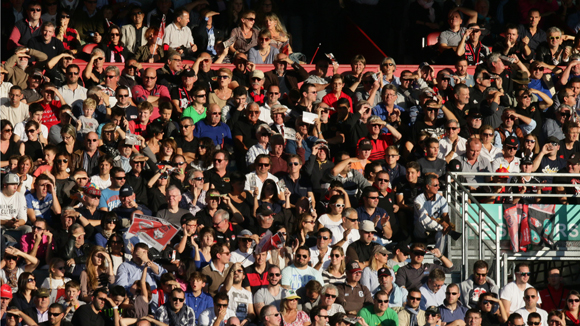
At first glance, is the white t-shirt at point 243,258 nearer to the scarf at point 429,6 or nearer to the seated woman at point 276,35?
the seated woman at point 276,35

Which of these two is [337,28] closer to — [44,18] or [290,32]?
[290,32]

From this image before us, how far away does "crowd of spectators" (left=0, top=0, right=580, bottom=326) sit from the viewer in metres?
13.5

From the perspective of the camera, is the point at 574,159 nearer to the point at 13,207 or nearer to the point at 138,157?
the point at 138,157

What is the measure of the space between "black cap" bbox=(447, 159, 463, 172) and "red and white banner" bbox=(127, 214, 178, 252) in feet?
13.5

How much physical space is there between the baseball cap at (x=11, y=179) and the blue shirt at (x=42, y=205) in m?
0.26

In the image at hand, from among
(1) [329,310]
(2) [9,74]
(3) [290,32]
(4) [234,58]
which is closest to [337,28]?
(3) [290,32]

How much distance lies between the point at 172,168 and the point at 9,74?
3124 mm

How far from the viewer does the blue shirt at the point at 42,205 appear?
47.1 ft

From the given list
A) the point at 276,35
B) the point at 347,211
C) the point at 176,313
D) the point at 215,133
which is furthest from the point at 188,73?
Answer: the point at 176,313

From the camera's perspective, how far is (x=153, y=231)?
13.8 meters

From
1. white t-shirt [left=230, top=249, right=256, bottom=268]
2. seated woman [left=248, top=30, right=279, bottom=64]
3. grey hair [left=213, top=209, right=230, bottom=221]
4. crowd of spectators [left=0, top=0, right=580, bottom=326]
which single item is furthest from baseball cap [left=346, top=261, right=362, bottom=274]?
seated woman [left=248, top=30, right=279, bottom=64]

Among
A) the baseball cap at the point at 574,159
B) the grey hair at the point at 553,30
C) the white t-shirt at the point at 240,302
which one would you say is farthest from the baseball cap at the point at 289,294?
the grey hair at the point at 553,30

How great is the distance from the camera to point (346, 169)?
15.4 metres

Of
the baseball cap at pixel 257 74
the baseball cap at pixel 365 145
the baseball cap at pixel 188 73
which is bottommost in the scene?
the baseball cap at pixel 365 145
